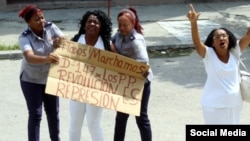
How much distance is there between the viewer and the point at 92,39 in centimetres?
603

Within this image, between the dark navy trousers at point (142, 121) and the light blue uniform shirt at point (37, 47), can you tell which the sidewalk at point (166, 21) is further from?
the light blue uniform shirt at point (37, 47)

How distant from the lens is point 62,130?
7434 millimetres

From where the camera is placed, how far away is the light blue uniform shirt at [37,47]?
5996 millimetres

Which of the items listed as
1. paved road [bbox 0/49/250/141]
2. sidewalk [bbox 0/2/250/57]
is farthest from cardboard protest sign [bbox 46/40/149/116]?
sidewalk [bbox 0/2/250/57]

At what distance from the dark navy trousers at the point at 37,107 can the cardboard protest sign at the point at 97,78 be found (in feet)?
1.16

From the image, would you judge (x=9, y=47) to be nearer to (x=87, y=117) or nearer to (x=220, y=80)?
(x=87, y=117)

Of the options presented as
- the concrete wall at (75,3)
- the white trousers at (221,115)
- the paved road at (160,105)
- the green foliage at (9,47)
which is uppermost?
the concrete wall at (75,3)

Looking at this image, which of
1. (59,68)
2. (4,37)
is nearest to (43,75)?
(59,68)

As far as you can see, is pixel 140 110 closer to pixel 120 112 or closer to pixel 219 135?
pixel 120 112

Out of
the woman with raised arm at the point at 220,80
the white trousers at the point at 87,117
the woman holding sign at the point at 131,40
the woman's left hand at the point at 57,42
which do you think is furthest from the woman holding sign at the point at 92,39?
the woman with raised arm at the point at 220,80

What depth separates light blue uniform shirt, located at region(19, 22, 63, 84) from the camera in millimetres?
5996

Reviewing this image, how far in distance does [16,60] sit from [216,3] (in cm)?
661

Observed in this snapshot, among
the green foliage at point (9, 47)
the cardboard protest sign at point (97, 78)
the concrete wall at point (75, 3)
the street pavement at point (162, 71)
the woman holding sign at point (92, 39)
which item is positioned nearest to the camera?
the cardboard protest sign at point (97, 78)

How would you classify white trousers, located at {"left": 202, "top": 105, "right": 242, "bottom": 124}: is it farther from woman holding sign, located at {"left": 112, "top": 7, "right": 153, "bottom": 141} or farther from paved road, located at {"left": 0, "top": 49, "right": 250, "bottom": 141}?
paved road, located at {"left": 0, "top": 49, "right": 250, "bottom": 141}
